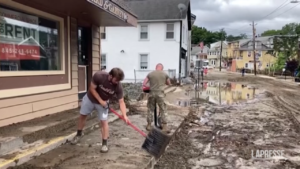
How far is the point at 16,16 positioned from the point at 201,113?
7.38 metres

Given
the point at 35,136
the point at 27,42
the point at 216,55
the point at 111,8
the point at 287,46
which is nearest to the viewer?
the point at 35,136

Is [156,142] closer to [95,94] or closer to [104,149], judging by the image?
[104,149]

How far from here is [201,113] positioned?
11.1 m

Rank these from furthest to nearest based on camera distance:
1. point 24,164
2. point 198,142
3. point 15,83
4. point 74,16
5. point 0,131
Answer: point 74,16, point 198,142, point 15,83, point 0,131, point 24,164

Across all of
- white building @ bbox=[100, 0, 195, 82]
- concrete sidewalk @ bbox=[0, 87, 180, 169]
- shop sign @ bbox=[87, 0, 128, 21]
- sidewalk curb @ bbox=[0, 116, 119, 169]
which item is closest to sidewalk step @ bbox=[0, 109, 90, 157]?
concrete sidewalk @ bbox=[0, 87, 180, 169]

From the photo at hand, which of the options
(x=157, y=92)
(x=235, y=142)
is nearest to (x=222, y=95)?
(x=235, y=142)

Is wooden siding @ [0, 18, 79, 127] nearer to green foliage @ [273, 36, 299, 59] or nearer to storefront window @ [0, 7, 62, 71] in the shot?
storefront window @ [0, 7, 62, 71]

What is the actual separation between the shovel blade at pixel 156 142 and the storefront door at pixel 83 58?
3.98 metres

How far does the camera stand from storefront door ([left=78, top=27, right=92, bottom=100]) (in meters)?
8.55

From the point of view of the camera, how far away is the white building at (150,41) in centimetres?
2531

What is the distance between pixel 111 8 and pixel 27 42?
76.2 inches

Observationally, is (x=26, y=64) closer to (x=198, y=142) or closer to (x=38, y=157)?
(x=38, y=157)

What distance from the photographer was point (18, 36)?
18.9 ft

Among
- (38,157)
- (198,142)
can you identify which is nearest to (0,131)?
(38,157)
